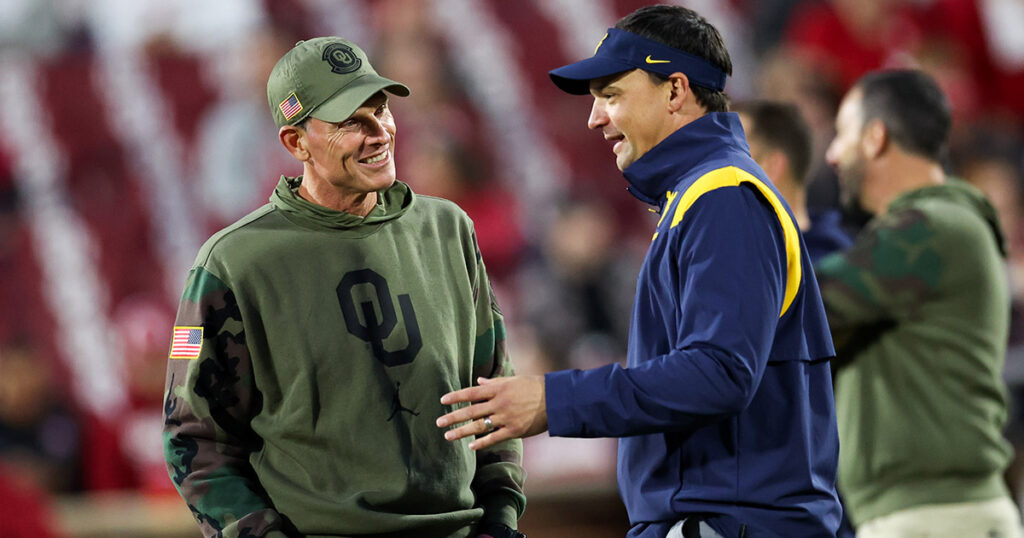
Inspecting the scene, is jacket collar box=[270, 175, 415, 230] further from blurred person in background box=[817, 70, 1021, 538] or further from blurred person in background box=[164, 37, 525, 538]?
blurred person in background box=[817, 70, 1021, 538]

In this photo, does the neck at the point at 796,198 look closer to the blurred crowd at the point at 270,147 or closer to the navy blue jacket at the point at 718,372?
the navy blue jacket at the point at 718,372

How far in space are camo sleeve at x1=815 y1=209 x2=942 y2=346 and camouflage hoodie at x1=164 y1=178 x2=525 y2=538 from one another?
4.68 ft

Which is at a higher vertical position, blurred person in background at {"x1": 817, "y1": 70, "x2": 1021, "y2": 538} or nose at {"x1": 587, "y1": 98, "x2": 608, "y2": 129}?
nose at {"x1": 587, "y1": 98, "x2": 608, "y2": 129}

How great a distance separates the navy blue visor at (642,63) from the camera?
2744mm

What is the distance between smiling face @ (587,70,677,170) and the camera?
2770mm

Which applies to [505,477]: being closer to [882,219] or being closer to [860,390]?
[860,390]

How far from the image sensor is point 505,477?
9.81 feet

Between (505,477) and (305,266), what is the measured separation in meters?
0.68

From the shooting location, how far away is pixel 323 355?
9.05 ft

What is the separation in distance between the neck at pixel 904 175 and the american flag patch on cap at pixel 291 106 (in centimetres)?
207

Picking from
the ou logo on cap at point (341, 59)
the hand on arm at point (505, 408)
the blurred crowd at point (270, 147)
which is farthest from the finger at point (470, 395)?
the blurred crowd at point (270, 147)

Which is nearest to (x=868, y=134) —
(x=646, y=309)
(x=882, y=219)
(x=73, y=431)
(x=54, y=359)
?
(x=882, y=219)

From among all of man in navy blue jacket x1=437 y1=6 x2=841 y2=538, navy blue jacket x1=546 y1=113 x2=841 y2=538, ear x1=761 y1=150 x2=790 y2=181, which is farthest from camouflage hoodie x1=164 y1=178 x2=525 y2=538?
ear x1=761 y1=150 x2=790 y2=181

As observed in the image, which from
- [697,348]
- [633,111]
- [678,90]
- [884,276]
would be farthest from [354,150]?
[884,276]
